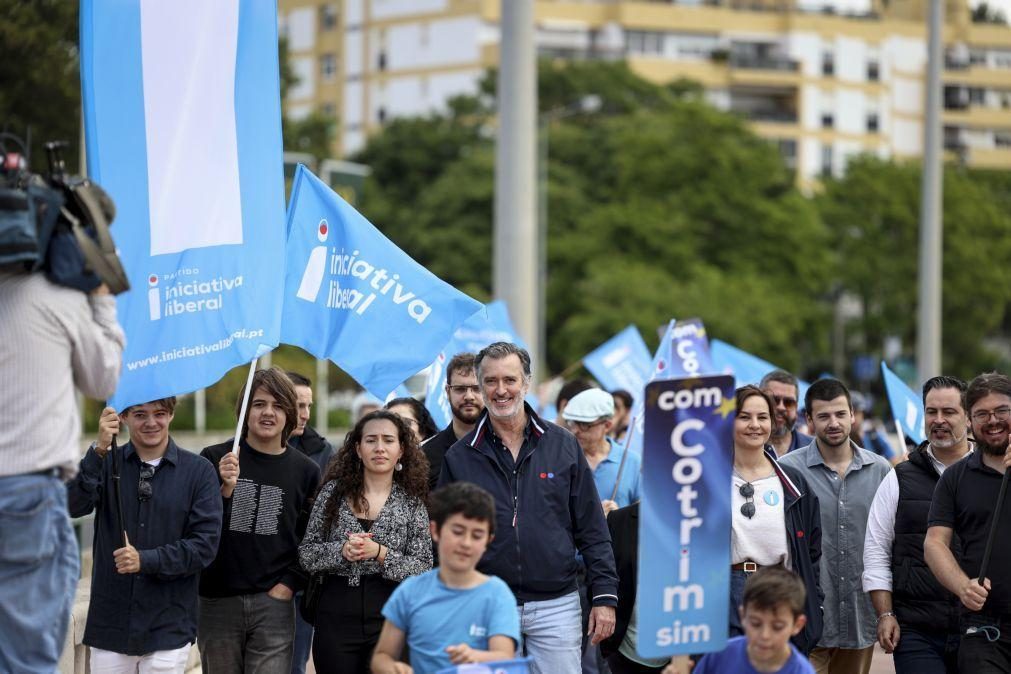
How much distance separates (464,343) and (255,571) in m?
5.79

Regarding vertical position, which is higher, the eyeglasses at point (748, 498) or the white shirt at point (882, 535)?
the eyeglasses at point (748, 498)

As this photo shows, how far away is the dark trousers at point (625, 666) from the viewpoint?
7945 mm

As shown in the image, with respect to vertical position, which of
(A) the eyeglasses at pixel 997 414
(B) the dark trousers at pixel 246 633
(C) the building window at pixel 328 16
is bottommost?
(B) the dark trousers at pixel 246 633

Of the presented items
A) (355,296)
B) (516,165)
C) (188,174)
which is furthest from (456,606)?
(516,165)

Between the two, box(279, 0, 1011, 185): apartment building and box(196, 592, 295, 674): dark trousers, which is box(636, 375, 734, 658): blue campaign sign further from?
box(279, 0, 1011, 185): apartment building

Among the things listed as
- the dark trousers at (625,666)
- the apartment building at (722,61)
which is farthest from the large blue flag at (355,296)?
the apartment building at (722,61)

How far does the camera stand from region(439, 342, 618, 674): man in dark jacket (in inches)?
294

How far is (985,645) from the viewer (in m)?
7.45

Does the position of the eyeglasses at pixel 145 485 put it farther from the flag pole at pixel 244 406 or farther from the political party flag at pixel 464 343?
the political party flag at pixel 464 343

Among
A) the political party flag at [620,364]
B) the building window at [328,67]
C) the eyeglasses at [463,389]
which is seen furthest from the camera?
the building window at [328,67]

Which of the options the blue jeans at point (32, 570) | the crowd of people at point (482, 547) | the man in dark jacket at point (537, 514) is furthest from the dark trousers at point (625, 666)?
the blue jeans at point (32, 570)

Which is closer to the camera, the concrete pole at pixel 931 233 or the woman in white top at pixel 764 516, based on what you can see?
the woman in white top at pixel 764 516

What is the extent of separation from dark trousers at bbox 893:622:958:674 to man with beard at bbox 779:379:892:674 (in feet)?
1.99

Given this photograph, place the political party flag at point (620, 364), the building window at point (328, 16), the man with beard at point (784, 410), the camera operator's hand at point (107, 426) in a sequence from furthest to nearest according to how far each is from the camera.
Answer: the building window at point (328, 16) < the political party flag at point (620, 364) < the man with beard at point (784, 410) < the camera operator's hand at point (107, 426)
